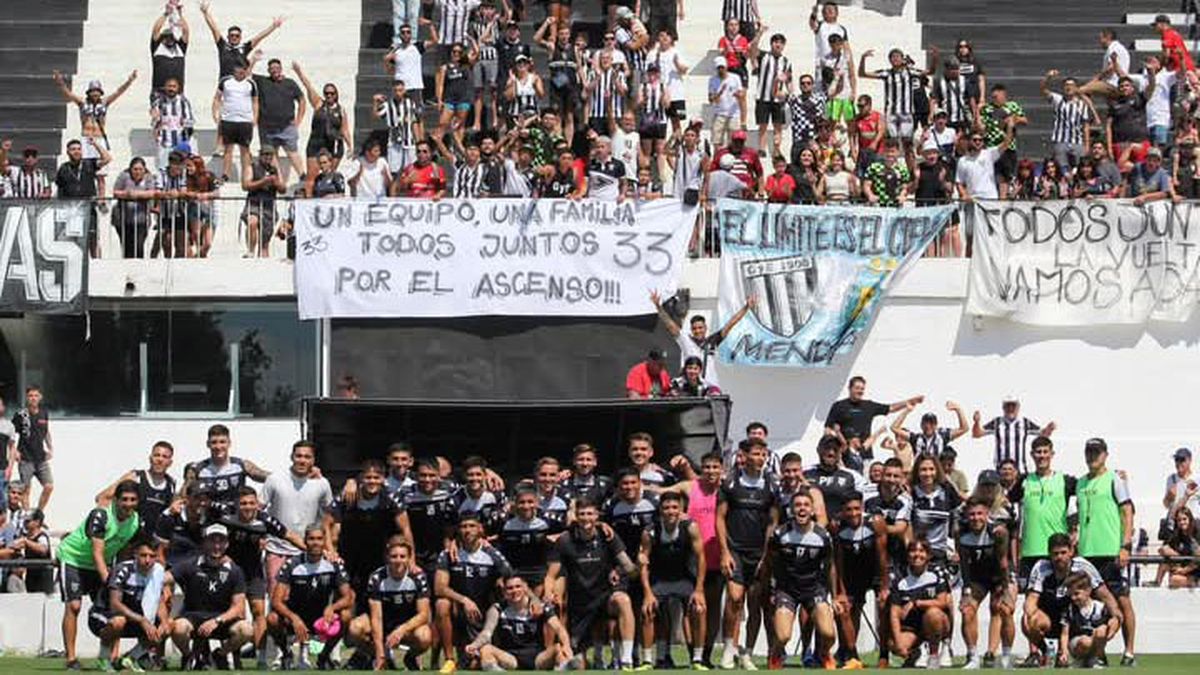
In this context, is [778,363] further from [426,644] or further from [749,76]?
[426,644]

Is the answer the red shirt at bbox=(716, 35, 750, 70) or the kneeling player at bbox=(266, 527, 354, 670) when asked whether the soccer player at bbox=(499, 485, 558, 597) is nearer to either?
the kneeling player at bbox=(266, 527, 354, 670)

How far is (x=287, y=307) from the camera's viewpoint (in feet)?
105

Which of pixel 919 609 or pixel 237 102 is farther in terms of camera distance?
pixel 237 102

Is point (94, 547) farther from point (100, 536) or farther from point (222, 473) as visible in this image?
point (222, 473)

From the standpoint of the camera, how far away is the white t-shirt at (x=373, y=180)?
31766 millimetres

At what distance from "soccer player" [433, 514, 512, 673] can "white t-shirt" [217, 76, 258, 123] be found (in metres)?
10.6

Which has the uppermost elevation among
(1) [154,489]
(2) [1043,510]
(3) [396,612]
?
(1) [154,489]

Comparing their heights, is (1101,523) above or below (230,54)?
below

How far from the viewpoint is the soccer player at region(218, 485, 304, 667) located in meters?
24.2

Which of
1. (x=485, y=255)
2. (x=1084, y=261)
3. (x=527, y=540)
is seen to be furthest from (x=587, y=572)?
(x=1084, y=261)

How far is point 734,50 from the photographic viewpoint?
34.4m

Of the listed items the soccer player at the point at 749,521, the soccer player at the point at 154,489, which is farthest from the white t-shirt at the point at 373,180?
the soccer player at the point at 749,521

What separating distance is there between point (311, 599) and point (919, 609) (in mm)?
4692

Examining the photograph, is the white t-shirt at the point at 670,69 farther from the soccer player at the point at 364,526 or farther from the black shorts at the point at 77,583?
the black shorts at the point at 77,583
